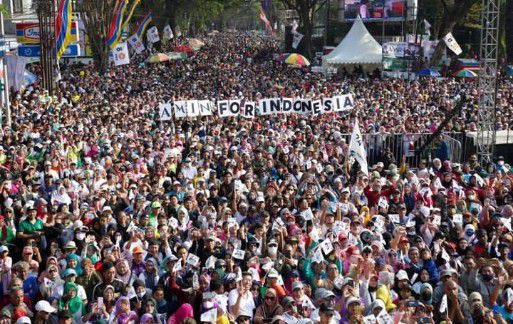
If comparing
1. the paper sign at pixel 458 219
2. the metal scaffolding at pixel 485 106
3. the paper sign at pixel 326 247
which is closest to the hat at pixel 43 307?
the paper sign at pixel 326 247

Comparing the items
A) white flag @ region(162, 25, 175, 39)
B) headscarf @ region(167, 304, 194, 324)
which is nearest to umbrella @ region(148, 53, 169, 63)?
white flag @ region(162, 25, 175, 39)

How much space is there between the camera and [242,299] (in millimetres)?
7773

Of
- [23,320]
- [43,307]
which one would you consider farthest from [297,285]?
[23,320]

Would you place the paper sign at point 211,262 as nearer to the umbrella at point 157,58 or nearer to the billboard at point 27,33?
the billboard at point 27,33

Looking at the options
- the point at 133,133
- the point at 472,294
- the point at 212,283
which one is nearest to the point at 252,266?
the point at 212,283

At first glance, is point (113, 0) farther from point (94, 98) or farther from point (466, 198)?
point (466, 198)

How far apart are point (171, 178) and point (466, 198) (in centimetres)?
494

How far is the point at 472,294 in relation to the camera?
7.84m

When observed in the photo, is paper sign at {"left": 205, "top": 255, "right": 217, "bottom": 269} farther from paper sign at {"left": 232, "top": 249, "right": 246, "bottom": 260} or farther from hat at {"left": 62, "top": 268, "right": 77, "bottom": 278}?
hat at {"left": 62, "top": 268, "right": 77, "bottom": 278}

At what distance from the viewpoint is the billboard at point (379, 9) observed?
48.7 metres

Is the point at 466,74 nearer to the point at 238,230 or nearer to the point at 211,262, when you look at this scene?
the point at 238,230

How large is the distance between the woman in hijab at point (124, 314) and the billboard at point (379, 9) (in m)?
42.6

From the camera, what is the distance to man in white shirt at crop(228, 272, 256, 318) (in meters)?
7.74

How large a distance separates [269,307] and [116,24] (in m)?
28.0
